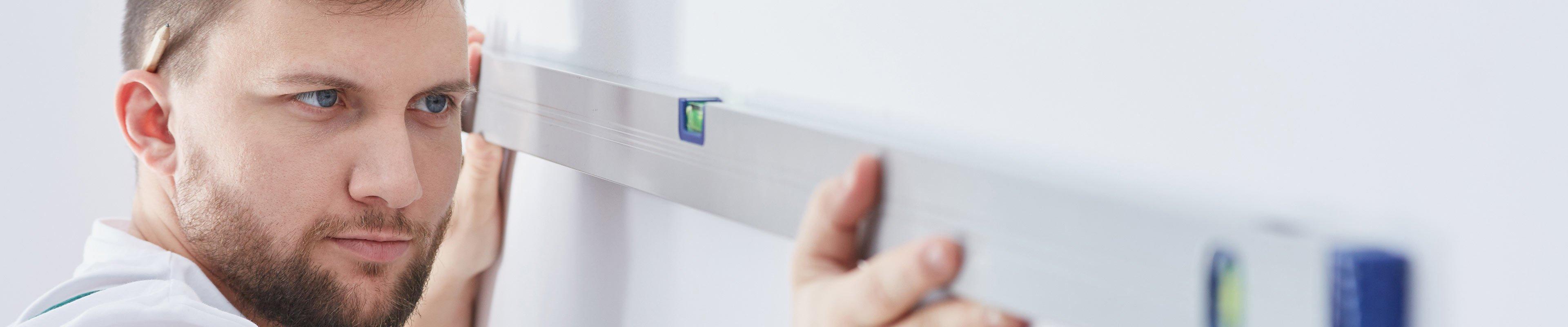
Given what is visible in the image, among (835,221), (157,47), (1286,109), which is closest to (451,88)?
(157,47)

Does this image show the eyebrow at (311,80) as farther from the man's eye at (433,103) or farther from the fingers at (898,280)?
the fingers at (898,280)

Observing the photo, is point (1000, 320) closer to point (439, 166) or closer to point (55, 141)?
point (439, 166)

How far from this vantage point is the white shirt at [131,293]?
2.56 ft

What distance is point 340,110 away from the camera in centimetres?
88

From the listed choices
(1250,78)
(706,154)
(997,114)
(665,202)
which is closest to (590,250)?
(665,202)

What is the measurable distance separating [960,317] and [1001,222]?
53mm

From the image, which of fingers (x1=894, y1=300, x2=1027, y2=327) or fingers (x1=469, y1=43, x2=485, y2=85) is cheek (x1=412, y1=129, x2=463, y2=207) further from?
fingers (x1=894, y1=300, x2=1027, y2=327)

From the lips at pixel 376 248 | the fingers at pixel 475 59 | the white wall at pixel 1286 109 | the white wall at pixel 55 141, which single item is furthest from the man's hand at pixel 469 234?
the white wall at pixel 55 141

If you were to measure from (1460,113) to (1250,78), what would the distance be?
72 mm

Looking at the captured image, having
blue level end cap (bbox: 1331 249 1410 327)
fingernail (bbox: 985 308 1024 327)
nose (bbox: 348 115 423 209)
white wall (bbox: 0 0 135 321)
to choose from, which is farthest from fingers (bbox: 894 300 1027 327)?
white wall (bbox: 0 0 135 321)

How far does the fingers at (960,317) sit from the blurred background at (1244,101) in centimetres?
7

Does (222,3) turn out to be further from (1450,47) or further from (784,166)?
(1450,47)

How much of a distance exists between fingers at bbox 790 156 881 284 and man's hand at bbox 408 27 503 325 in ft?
1.91

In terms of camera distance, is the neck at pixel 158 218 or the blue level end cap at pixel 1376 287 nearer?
the blue level end cap at pixel 1376 287
